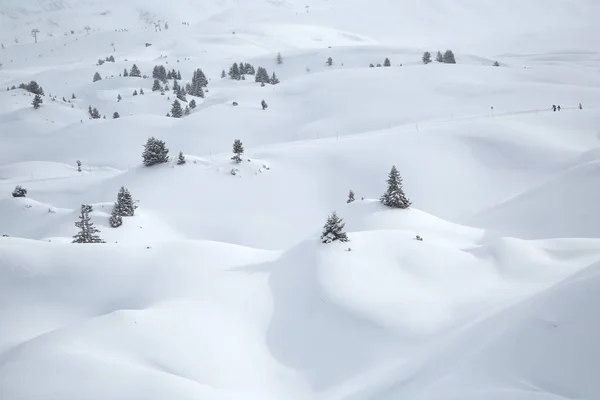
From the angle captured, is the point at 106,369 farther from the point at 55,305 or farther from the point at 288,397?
the point at 55,305

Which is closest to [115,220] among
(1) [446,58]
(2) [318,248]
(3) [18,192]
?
(3) [18,192]

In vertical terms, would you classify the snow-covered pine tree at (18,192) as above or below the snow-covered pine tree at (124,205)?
below

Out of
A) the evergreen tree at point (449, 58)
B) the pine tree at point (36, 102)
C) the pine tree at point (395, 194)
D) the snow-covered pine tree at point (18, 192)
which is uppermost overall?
the evergreen tree at point (449, 58)

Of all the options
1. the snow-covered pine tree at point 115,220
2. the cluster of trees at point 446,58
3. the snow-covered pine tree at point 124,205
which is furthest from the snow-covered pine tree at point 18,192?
the cluster of trees at point 446,58

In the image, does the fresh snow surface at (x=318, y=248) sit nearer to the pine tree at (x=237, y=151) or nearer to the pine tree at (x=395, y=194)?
the pine tree at (x=237, y=151)

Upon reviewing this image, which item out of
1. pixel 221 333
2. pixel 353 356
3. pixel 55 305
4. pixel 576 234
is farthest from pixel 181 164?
pixel 576 234

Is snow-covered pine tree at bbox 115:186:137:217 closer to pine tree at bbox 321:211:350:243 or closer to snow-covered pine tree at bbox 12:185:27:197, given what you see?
snow-covered pine tree at bbox 12:185:27:197

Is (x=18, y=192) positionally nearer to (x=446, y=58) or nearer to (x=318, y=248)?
(x=318, y=248)

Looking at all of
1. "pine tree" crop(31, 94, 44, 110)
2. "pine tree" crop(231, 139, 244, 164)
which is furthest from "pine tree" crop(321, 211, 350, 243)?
"pine tree" crop(31, 94, 44, 110)
